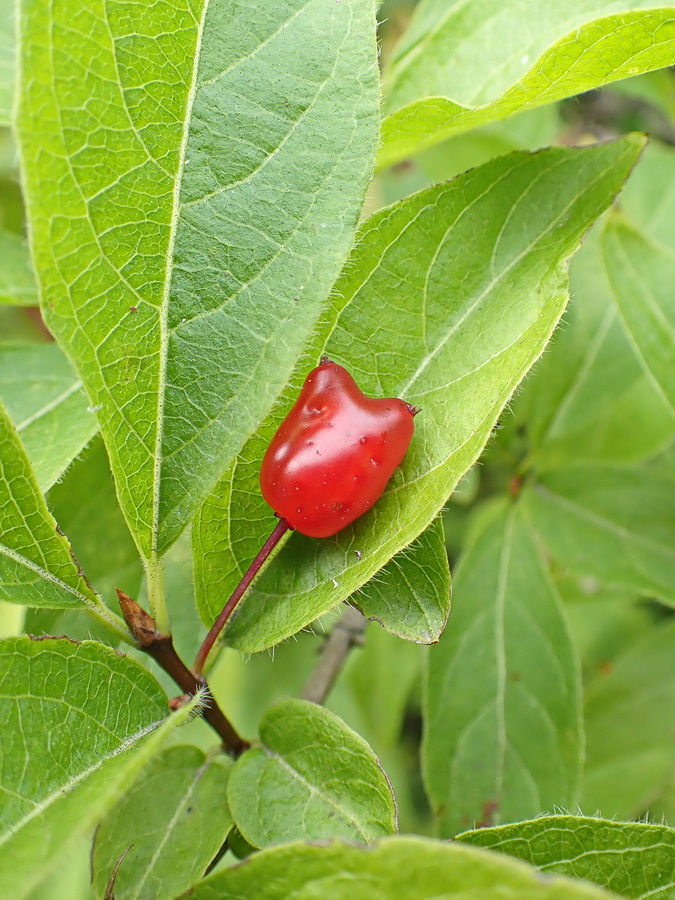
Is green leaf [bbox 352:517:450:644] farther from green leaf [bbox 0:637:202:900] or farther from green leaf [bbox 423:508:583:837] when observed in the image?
green leaf [bbox 423:508:583:837]

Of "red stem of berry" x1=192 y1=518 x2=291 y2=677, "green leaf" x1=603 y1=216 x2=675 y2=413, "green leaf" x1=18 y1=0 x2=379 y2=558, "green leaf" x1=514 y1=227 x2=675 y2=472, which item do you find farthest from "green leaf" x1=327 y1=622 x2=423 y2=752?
"green leaf" x1=18 y1=0 x2=379 y2=558

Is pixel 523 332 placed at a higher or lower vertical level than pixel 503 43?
lower

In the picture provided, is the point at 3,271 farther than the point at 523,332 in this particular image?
Yes

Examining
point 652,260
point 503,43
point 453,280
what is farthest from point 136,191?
point 652,260

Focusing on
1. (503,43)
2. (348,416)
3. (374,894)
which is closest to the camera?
(374,894)

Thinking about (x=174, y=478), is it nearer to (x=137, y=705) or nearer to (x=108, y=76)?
(x=137, y=705)
